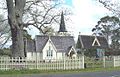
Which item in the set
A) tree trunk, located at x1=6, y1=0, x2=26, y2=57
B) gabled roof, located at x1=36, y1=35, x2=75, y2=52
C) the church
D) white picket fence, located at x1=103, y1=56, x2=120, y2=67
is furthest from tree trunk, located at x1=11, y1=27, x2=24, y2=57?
gabled roof, located at x1=36, y1=35, x2=75, y2=52

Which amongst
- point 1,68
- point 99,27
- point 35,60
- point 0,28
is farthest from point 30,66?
point 99,27

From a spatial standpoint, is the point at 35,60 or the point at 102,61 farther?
the point at 102,61

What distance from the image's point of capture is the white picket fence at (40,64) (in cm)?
3144

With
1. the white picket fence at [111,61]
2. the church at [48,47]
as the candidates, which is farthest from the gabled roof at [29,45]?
the white picket fence at [111,61]

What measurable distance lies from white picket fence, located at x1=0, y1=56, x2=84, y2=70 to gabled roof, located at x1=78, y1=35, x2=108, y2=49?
58855 mm

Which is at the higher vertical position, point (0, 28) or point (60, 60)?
point (0, 28)

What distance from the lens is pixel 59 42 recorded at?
8594 cm

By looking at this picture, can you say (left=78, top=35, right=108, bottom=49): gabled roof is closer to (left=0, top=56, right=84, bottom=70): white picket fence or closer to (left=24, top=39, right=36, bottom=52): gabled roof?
(left=24, top=39, right=36, bottom=52): gabled roof

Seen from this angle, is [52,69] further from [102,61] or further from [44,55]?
[44,55]

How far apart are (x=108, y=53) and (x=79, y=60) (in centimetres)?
4435

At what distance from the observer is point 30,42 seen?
8431 centimetres

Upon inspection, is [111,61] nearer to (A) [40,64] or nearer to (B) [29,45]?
(A) [40,64]

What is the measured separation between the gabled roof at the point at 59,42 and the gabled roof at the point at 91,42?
8991mm

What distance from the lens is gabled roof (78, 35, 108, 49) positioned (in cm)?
9622
